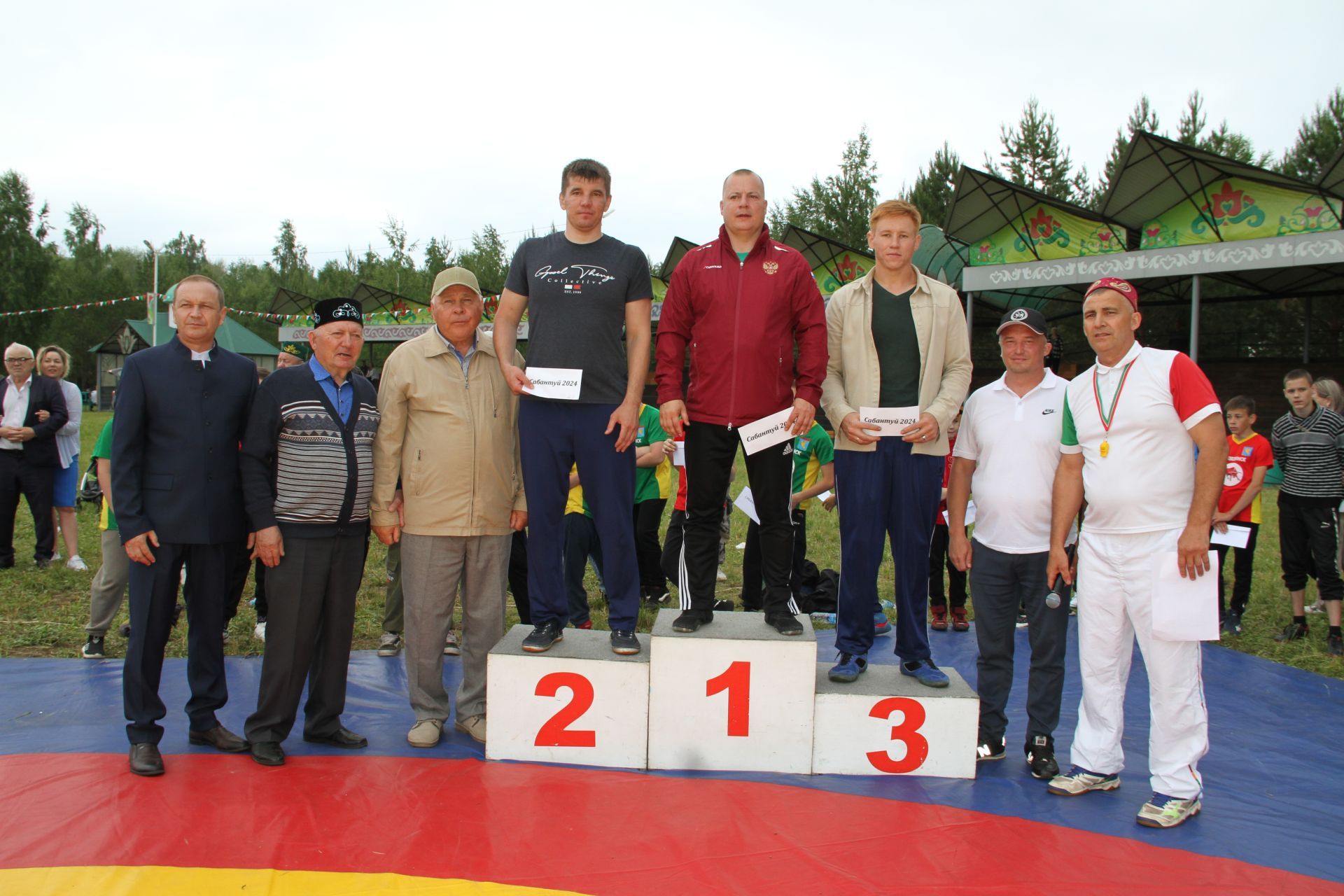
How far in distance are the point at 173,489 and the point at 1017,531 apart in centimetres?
350

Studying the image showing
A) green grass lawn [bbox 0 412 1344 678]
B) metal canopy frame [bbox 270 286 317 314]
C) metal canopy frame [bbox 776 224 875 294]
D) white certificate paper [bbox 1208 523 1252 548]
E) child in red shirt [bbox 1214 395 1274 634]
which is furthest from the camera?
metal canopy frame [bbox 270 286 317 314]

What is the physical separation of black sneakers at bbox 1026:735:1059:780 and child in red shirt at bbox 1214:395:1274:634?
133 inches

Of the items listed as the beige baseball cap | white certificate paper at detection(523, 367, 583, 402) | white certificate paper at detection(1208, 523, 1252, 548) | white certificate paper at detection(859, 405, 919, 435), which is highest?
the beige baseball cap

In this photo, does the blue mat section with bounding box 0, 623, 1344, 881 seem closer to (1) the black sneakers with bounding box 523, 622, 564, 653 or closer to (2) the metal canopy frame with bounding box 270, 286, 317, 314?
(1) the black sneakers with bounding box 523, 622, 564, 653

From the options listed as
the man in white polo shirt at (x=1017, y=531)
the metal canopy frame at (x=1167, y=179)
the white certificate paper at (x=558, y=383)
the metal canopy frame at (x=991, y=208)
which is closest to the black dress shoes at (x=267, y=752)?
the white certificate paper at (x=558, y=383)

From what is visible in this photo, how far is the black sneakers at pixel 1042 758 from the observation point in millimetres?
3436

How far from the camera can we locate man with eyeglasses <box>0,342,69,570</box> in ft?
23.0

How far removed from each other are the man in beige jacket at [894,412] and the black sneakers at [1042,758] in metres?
0.44

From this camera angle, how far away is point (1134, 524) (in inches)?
123

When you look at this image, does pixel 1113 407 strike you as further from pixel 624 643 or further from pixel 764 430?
pixel 624 643

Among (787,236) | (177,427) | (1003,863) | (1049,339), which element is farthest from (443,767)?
(787,236)

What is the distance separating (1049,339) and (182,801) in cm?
405

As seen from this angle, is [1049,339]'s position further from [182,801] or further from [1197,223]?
[1197,223]

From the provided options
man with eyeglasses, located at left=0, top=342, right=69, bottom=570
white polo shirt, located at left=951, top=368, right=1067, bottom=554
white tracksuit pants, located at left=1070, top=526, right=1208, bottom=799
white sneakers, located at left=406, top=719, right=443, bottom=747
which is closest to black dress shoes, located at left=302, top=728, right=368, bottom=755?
white sneakers, located at left=406, top=719, right=443, bottom=747
